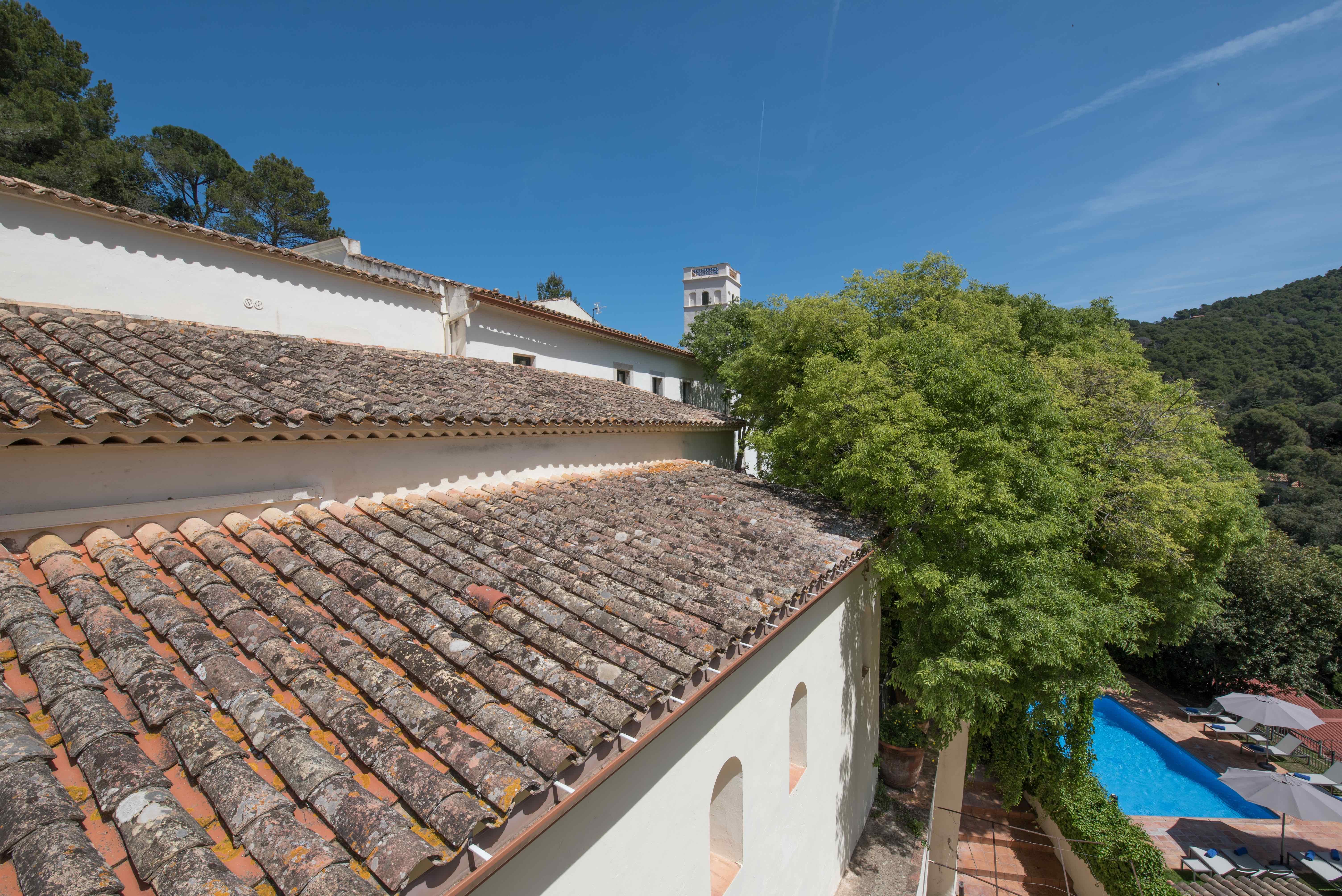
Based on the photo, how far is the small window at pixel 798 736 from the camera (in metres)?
6.78

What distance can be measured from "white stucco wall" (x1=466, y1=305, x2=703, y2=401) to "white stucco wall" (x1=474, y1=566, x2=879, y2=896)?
8.22m

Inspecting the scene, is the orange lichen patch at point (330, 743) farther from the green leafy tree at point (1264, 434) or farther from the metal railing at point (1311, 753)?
the green leafy tree at point (1264, 434)

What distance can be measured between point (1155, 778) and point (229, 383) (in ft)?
79.1

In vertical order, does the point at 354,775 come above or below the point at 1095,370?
below

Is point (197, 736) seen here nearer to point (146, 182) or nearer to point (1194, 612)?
point (1194, 612)

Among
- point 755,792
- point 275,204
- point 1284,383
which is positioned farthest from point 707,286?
→ point 1284,383

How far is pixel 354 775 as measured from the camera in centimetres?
244

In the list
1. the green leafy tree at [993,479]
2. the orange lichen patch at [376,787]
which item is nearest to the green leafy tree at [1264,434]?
the green leafy tree at [993,479]

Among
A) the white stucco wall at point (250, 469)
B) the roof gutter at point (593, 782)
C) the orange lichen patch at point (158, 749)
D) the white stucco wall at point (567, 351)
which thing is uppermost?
the white stucco wall at point (567, 351)

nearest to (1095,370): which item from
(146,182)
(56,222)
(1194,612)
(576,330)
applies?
(1194,612)

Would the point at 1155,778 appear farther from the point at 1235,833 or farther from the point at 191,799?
the point at 191,799

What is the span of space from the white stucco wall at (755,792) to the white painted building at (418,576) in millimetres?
32

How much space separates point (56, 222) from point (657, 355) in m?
13.5

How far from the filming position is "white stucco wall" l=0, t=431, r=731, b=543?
11.6 feet
